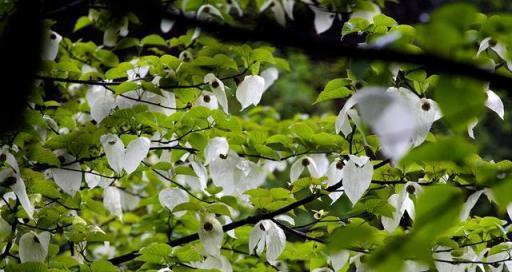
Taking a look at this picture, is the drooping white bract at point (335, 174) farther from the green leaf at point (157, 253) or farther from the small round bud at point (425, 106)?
the green leaf at point (157, 253)

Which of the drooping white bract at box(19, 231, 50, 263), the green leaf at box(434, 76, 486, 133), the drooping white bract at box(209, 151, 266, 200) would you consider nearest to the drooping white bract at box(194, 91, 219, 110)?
the drooping white bract at box(209, 151, 266, 200)

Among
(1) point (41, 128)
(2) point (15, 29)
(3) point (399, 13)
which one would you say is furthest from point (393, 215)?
(3) point (399, 13)

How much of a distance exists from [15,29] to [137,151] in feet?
3.40

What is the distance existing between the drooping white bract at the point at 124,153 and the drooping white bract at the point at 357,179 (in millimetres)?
392

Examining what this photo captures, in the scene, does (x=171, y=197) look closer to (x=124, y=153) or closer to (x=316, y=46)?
(x=124, y=153)

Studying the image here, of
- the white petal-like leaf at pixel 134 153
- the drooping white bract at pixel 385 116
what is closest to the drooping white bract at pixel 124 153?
the white petal-like leaf at pixel 134 153

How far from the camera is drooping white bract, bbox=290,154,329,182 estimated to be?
1514 millimetres

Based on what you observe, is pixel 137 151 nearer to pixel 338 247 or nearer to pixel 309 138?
pixel 309 138

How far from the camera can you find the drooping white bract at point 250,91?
148cm

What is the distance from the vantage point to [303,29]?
2666 mm

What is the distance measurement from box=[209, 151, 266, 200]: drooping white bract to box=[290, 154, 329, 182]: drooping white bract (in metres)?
0.09

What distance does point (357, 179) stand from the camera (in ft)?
4.02

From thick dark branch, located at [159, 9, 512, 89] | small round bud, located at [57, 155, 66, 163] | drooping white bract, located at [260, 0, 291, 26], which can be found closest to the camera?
thick dark branch, located at [159, 9, 512, 89]

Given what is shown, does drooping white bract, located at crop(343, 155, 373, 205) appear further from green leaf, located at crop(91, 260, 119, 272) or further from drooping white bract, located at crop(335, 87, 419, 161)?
drooping white bract, located at crop(335, 87, 419, 161)
